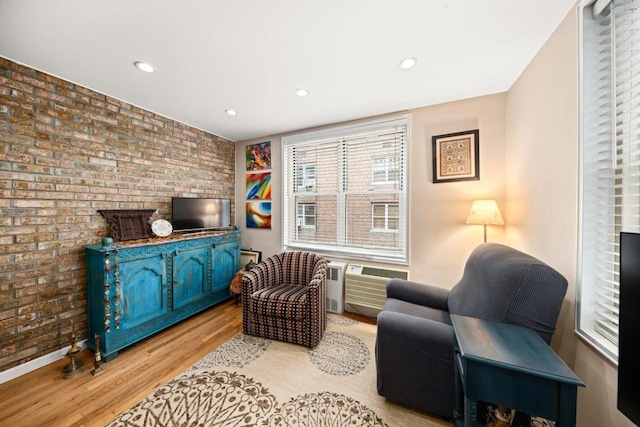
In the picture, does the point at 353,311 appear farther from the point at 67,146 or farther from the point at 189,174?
the point at 67,146

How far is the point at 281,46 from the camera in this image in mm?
1591

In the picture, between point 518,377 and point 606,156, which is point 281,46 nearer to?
point 606,156

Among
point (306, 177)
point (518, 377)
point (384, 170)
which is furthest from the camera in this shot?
point (306, 177)

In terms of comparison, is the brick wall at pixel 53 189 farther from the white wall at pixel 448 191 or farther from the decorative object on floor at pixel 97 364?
the white wall at pixel 448 191

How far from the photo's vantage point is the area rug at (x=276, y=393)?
143 centimetres

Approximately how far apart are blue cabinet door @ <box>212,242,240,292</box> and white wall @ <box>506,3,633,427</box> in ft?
11.0

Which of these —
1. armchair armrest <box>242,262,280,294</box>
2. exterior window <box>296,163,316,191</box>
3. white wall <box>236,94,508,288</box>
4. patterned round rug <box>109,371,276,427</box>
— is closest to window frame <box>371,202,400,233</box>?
white wall <box>236,94,508,288</box>

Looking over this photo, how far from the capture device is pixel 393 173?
2785mm

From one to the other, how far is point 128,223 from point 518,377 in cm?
330

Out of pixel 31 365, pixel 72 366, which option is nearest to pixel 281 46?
pixel 72 366

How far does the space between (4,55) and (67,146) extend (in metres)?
0.69

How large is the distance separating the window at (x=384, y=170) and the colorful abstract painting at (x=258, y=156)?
1.69 m

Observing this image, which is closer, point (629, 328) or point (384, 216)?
point (629, 328)

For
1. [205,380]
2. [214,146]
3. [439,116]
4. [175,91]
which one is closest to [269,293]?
[205,380]
